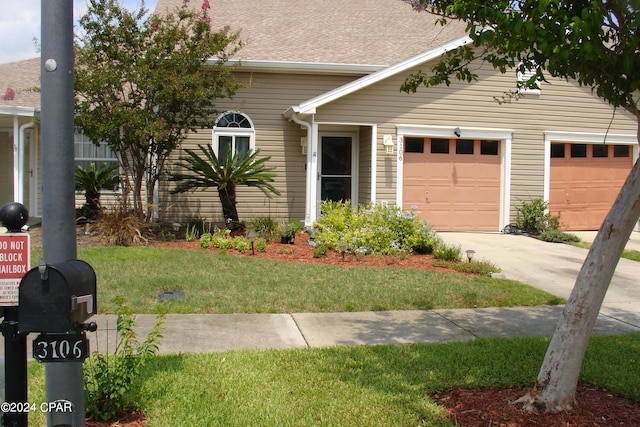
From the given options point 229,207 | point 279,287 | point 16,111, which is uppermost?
point 16,111

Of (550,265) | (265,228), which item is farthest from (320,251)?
(550,265)

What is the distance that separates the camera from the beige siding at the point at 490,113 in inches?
561

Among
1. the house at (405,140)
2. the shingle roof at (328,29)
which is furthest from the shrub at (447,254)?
the shingle roof at (328,29)

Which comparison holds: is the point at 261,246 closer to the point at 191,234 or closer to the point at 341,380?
the point at 191,234

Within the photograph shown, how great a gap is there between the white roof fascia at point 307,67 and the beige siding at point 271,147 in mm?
267

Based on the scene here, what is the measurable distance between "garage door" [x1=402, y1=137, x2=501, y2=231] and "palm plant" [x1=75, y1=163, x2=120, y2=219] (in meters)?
7.31

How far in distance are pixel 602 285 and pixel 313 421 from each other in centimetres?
223

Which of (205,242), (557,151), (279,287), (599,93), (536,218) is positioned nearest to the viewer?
(599,93)

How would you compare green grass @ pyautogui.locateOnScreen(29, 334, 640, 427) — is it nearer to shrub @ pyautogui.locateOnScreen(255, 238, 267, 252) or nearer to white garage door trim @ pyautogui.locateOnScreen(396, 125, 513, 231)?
shrub @ pyautogui.locateOnScreen(255, 238, 267, 252)

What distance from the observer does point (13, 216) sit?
2.98 metres

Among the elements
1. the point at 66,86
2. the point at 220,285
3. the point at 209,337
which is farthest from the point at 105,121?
→ the point at 66,86

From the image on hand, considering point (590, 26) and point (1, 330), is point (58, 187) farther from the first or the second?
point (590, 26)

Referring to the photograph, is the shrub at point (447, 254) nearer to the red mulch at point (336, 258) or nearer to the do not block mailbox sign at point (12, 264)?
the red mulch at point (336, 258)

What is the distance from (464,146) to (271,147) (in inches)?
190
